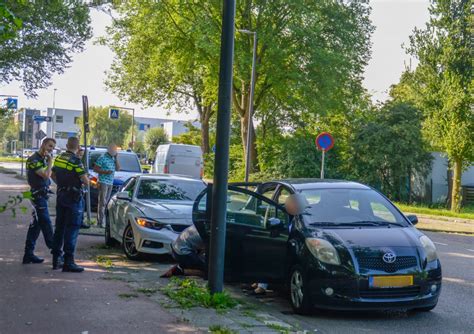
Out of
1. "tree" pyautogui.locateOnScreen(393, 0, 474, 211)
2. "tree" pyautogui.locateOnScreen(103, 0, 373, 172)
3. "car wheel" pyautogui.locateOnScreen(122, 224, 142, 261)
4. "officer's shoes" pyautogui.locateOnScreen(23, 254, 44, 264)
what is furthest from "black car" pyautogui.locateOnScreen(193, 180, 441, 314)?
"tree" pyautogui.locateOnScreen(103, 0, 373, 172)

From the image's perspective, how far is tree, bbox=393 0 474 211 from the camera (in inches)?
1156

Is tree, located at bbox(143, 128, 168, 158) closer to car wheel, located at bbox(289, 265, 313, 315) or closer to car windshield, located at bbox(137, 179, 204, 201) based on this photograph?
car windshield, located at bbox(137, 179, 204, 201)

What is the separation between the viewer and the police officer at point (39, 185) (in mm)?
10055

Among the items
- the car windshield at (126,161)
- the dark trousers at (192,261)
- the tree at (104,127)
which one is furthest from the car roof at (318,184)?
the tree at (104,127)

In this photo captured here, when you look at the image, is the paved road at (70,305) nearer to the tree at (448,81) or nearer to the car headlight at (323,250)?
the car headlight at (323,250)

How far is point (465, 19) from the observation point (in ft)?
99.8

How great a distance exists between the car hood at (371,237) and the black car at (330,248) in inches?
0.4

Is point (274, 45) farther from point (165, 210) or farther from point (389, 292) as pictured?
point (389, 292)

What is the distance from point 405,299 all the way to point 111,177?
918 centimetres

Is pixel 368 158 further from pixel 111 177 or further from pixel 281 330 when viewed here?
pixel 281 330

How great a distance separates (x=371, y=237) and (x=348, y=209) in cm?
84

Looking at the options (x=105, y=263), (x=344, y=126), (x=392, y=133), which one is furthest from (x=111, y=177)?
(x=344, y=126)

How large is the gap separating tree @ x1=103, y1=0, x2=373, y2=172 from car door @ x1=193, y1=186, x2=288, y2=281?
24402 millimetres

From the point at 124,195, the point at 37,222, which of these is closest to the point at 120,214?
the point at 124,195
